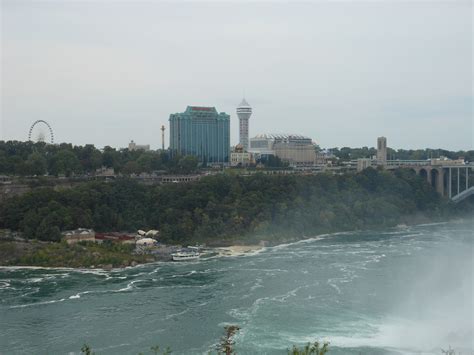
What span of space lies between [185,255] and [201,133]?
36.3 metres

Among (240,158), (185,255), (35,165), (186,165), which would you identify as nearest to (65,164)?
(35,165)

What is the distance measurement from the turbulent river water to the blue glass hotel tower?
112 ft

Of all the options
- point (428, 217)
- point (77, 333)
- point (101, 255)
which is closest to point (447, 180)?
point (428, 217)

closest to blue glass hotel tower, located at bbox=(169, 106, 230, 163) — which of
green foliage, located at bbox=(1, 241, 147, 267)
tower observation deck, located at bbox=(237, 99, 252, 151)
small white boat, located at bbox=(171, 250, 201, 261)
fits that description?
tower observation deck, located at bbox=(237, 99, 252, 151)

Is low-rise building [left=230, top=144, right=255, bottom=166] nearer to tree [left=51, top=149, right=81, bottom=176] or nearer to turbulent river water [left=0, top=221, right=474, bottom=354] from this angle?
tree [left=51, top=149, right=81, bottom=176]

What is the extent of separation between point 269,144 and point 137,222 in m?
41.8

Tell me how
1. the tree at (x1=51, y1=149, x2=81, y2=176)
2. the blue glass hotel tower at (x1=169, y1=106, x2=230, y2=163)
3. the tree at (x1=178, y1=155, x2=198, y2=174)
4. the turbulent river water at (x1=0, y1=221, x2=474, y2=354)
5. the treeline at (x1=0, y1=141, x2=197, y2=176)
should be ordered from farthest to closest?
the blue glass hotel tower at (x1=169, y1=106, x2=230, y2=163), the tree at (x1=178, y1=155, x2=198, y2=174), the tree at (x1=51, y1=149, x2=81, y2=176), the treeline at (x1=0, y1=141, x2=197, y2=176), the turbulent river water at (x1=0, y1=221, x2=474, y2=354)

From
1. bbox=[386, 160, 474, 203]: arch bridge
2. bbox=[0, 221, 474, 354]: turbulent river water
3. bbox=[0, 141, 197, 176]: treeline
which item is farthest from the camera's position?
bbox=[386, 160, 474, 203]: arch bridge

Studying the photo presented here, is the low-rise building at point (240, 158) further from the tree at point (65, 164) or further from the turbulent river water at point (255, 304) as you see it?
the turbulent river water at point (255, 304)

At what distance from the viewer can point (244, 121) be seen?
8375 cm

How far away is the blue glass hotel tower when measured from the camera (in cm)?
6500

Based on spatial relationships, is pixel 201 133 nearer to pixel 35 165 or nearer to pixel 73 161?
pixel 73 161

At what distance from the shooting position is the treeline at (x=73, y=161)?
4341 centimetres

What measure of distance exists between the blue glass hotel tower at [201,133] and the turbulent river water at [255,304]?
112ft
